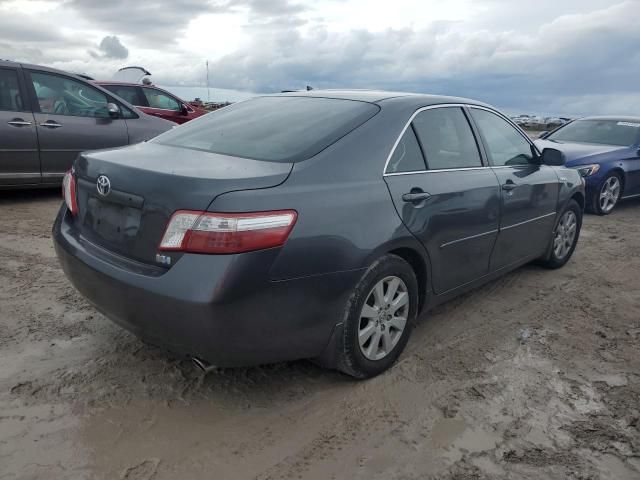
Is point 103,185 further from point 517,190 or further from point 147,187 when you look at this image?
point 517,190

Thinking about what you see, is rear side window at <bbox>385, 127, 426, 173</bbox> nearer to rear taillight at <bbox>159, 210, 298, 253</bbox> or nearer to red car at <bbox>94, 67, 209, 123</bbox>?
rear taillight at <bbox>159, 210, 298, 253</bbox>

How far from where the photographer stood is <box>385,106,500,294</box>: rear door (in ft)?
10.2

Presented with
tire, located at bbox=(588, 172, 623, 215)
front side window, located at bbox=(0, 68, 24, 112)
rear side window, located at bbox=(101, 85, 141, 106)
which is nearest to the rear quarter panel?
front side window, located at bbox=(0, 68, 24, 112)

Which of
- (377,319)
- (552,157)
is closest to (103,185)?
(377,319)

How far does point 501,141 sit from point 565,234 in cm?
153

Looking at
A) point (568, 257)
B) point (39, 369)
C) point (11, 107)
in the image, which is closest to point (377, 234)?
point (39, 369)

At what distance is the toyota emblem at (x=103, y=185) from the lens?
2688 mm

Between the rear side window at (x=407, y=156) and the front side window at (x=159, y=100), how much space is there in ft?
27.9

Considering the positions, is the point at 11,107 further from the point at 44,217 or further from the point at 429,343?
the point at 429,343

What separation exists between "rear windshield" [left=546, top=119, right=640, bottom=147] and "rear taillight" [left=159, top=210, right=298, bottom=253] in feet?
26.5

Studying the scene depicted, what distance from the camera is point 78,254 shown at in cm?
283

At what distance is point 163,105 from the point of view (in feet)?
35.7

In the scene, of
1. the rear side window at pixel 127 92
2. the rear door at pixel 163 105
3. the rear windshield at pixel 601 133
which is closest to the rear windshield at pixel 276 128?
the rear windshield at pixel 601 133

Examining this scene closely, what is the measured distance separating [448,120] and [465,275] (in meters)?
1.05
